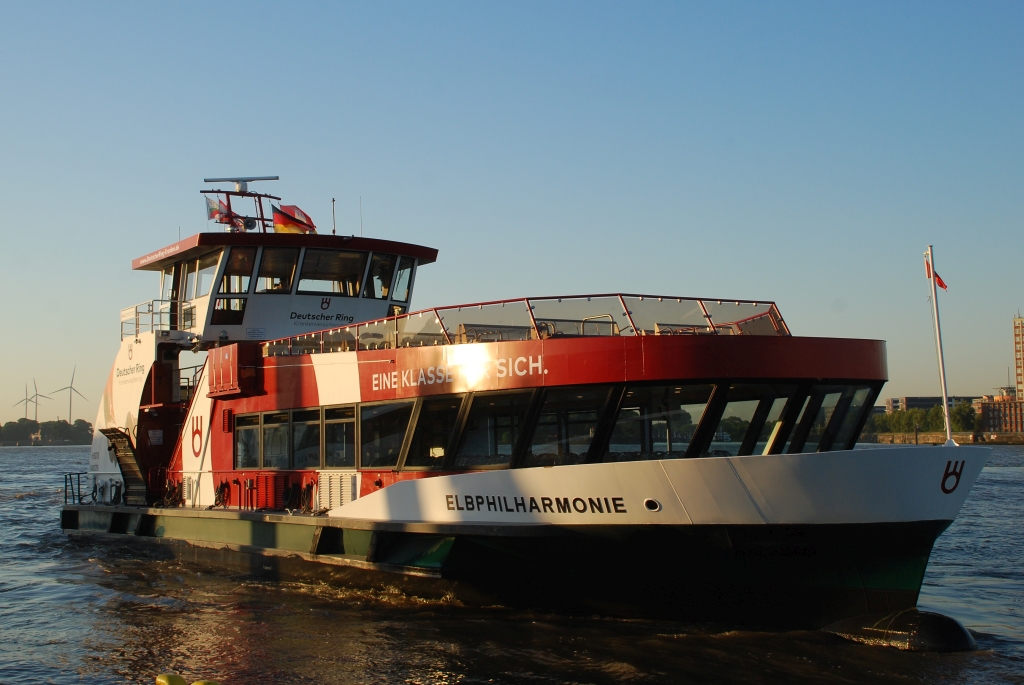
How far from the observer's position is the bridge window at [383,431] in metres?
11.5

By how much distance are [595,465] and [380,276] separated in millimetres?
8707

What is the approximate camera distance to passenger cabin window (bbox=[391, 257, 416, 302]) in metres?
17.4

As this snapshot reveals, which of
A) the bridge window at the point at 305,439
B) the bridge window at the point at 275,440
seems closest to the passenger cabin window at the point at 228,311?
the bridge window at the point at 275,440

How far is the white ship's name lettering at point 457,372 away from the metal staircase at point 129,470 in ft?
23.6

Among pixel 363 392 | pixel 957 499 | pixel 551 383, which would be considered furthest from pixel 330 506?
pixel 957 499

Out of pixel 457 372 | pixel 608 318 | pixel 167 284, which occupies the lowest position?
pixel 457 372

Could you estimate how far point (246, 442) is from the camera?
14477 millimetres

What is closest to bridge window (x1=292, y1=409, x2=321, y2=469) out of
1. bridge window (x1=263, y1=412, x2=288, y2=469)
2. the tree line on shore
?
bridge window (x1=263, y1=412, x2=288, y2=469)

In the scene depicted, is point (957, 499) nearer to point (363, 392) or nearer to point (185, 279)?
point (363, 392)

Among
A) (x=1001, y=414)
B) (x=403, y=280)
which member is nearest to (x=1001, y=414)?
(x=1001, y=414)

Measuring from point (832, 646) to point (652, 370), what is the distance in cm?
307

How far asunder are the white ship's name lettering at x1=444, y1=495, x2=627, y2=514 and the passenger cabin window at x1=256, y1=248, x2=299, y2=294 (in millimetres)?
7322

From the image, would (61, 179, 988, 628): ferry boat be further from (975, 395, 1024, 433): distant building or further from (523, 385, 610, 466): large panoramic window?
(975, 395, 1024, 433): distant building

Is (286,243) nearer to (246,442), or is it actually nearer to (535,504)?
(246,442)
